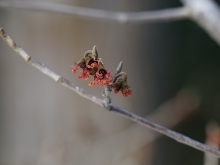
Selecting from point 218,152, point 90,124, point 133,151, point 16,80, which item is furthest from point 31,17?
point 218,152

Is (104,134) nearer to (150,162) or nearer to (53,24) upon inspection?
(150,162)

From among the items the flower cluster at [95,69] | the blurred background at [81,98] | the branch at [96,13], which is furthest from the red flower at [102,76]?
the blurred background at [81,98]

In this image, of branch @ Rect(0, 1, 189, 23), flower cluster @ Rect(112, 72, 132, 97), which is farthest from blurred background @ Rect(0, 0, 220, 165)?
flower cluster @ Rect(112, 72, 132, 97)

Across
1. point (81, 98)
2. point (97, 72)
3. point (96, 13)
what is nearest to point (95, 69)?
point (97, 72)

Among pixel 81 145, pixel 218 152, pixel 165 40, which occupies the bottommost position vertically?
pixel 218 152

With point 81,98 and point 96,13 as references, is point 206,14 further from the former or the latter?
point 81,98

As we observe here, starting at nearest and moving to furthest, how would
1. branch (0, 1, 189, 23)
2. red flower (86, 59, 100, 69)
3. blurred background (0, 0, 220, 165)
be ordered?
1. red flower (86, 59, 100, 69)
2. branch (0, 1, 189, 23)
3. blurred background (0, 0, 220, 165)

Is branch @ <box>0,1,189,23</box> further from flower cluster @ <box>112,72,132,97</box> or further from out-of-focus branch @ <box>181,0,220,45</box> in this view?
flower cluster @ <box>112,72,132,97</box>
